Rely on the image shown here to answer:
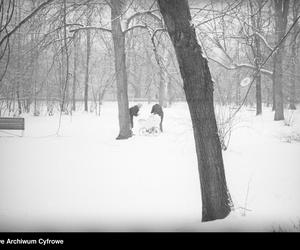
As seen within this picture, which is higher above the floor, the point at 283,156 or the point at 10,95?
the point at 10,95

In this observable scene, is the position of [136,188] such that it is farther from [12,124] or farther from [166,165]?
[12,124]

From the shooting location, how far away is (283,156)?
7.85m

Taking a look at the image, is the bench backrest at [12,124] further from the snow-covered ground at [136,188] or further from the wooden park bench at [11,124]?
the snow-covered ground at [136,188]

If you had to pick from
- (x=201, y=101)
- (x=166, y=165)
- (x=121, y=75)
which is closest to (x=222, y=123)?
(x=166, y=165)

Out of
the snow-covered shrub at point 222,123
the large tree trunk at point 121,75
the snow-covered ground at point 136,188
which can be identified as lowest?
the snow-covered ground at point 136,188

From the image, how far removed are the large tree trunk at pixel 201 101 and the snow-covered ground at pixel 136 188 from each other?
0.28 metres

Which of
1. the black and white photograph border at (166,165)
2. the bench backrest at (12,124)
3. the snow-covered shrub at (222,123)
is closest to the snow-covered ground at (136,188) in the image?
the black and white photograph border at (166,165)

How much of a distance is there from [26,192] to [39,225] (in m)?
1.59

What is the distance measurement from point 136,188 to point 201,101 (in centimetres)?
272

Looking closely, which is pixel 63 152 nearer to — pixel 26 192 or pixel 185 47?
pixel 26 192

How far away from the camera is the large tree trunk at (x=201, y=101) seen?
352cm

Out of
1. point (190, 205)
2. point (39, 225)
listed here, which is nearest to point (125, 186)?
point (190, 205)

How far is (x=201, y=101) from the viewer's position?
3.69 meters
